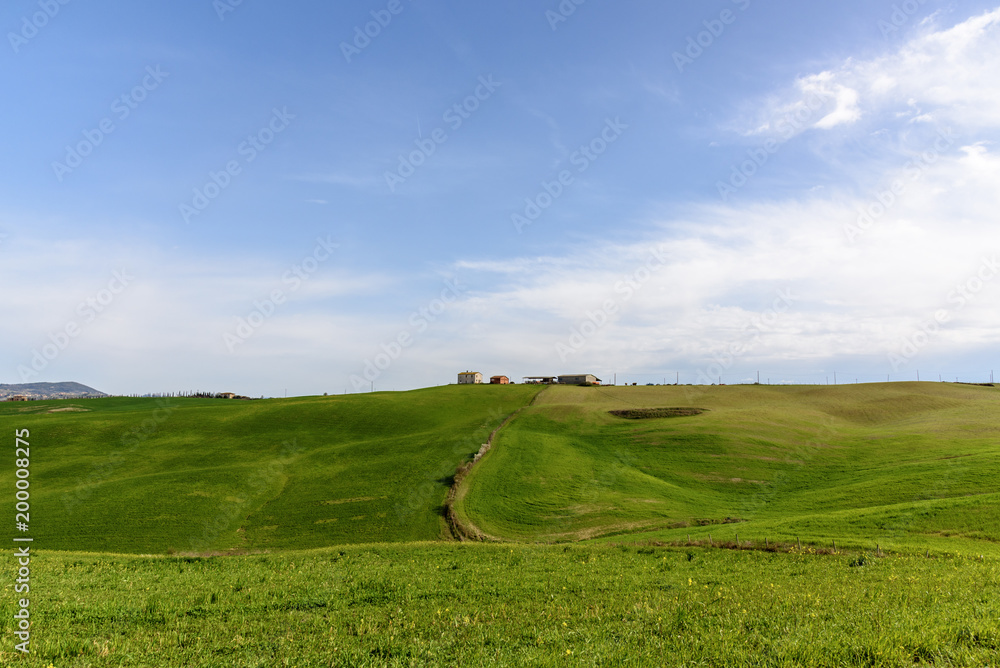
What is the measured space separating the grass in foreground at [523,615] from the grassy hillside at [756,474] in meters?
18.3

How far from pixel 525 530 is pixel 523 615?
38.9m

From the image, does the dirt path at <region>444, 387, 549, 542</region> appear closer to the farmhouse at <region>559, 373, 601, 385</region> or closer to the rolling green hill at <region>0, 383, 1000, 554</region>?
the rolling green hill at <region>0, 383, 1000, 554</region>

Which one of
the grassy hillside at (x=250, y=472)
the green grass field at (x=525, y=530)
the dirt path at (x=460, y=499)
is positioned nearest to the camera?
the green grass field at (x=525, y=530)

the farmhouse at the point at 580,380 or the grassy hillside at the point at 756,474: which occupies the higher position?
the farmhouse at the point at 580,380

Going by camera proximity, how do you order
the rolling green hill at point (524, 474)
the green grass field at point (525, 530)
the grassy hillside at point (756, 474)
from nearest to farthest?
the green grass field at point (525, 530) < the grassy hillside at point (756, 474) < the rolling green hill at point (524, 474)

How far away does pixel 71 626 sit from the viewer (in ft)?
45.8

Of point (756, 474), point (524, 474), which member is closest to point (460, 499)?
point (524, 474)

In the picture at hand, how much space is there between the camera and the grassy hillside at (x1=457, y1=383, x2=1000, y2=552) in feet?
131

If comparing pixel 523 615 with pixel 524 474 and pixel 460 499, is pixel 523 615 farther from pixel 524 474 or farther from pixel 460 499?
pixel 524 474

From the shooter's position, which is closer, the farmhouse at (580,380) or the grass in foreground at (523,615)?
the grass in foreground at (523,615)

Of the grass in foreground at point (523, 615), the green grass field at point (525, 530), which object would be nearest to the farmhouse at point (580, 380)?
the green grass field at point (525, 530)

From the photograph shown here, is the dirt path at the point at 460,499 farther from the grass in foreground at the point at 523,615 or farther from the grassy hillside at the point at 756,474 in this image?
the grass in foreground at the point at 523,615

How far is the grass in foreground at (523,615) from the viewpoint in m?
10.2

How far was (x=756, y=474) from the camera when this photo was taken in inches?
2576
